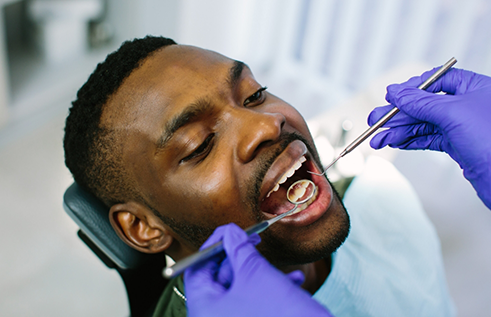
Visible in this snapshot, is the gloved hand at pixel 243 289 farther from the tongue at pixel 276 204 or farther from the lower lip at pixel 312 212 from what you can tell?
the tongue at pixel 276 204

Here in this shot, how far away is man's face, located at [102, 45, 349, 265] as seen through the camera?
114 cm

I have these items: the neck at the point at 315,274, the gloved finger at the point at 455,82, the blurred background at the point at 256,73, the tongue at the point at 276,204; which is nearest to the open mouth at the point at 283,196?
the tongue at the point at 276,204

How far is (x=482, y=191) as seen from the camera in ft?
3.57

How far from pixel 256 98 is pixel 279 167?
0.87 ft

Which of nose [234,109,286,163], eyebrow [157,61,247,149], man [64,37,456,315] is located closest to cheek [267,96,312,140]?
man [64,37,456,315]

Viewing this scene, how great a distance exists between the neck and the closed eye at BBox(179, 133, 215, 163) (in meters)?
0.51

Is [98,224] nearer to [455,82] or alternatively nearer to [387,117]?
[387,117]

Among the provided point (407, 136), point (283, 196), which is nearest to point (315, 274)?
point (283, 196)

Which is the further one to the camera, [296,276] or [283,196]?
[283,196]

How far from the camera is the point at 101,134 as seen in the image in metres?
1.22

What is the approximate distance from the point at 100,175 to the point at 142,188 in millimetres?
152

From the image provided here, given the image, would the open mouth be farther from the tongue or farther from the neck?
the neck

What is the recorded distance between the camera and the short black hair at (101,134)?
4.00 ft

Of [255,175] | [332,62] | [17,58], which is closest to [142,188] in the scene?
[255,175]
